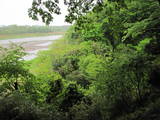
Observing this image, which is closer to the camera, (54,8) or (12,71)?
(54,8)

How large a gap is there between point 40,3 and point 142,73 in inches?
167

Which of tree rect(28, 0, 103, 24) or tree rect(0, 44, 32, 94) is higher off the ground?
tree rect(28, 0, 103, 24)

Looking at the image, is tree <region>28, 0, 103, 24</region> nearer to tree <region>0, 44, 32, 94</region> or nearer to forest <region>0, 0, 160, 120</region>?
forest <region>0, 0, 160, 120</region>

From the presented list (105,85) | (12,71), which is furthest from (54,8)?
(12,71)

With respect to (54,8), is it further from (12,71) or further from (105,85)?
(12,71)

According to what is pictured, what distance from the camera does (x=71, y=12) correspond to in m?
4.84

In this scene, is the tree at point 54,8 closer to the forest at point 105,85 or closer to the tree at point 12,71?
the forest at point 105,85

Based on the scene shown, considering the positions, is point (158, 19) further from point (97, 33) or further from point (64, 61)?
point (64, 61)

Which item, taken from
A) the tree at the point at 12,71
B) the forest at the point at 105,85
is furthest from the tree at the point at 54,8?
the tree at the point at 12,71

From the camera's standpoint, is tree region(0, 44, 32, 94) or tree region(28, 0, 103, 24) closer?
tree region(28, 0, 103, 24)

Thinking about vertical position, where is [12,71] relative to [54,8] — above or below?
below

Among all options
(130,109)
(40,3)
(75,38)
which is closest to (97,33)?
(75,38)

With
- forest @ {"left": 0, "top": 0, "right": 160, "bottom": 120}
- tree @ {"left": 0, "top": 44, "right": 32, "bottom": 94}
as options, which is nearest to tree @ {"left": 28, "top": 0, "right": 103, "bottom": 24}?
forest @ {"left": 0, "top": 0, "right": 160, "bottom": 120}

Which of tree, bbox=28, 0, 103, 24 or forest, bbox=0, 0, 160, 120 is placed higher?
tree, bbox=28, 0, 103, 24
